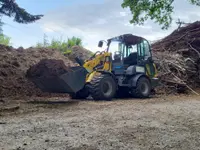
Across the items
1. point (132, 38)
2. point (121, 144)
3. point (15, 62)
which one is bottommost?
point (121, 144)

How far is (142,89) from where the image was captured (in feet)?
38.8

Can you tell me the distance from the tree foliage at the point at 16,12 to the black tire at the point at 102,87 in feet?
11.7

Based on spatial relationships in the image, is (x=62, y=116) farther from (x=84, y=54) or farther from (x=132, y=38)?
(x=84, y=54)

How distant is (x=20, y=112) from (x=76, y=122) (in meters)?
2.02

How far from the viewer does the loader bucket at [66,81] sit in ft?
28.0

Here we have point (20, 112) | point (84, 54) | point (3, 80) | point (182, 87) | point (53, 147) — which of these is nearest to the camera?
point (53, 147)

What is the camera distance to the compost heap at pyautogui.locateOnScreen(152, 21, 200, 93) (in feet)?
48.7

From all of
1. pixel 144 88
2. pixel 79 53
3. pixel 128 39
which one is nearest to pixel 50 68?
pixel 128 39

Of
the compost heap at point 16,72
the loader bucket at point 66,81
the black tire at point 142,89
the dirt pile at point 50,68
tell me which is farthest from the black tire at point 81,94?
the dirt pile at point 50,68

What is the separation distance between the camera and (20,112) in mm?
6910

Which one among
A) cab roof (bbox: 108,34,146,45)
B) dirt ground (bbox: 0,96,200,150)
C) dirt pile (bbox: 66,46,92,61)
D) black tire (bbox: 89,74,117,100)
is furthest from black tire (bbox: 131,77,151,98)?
dirt pile (bbox: 66,46,92,61)

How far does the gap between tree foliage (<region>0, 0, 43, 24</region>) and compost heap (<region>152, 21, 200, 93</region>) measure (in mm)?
7985

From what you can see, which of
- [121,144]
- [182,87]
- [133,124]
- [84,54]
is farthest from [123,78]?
[84,54]

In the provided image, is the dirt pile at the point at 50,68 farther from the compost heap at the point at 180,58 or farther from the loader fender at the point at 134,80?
the compost heap at the point at 180,58
